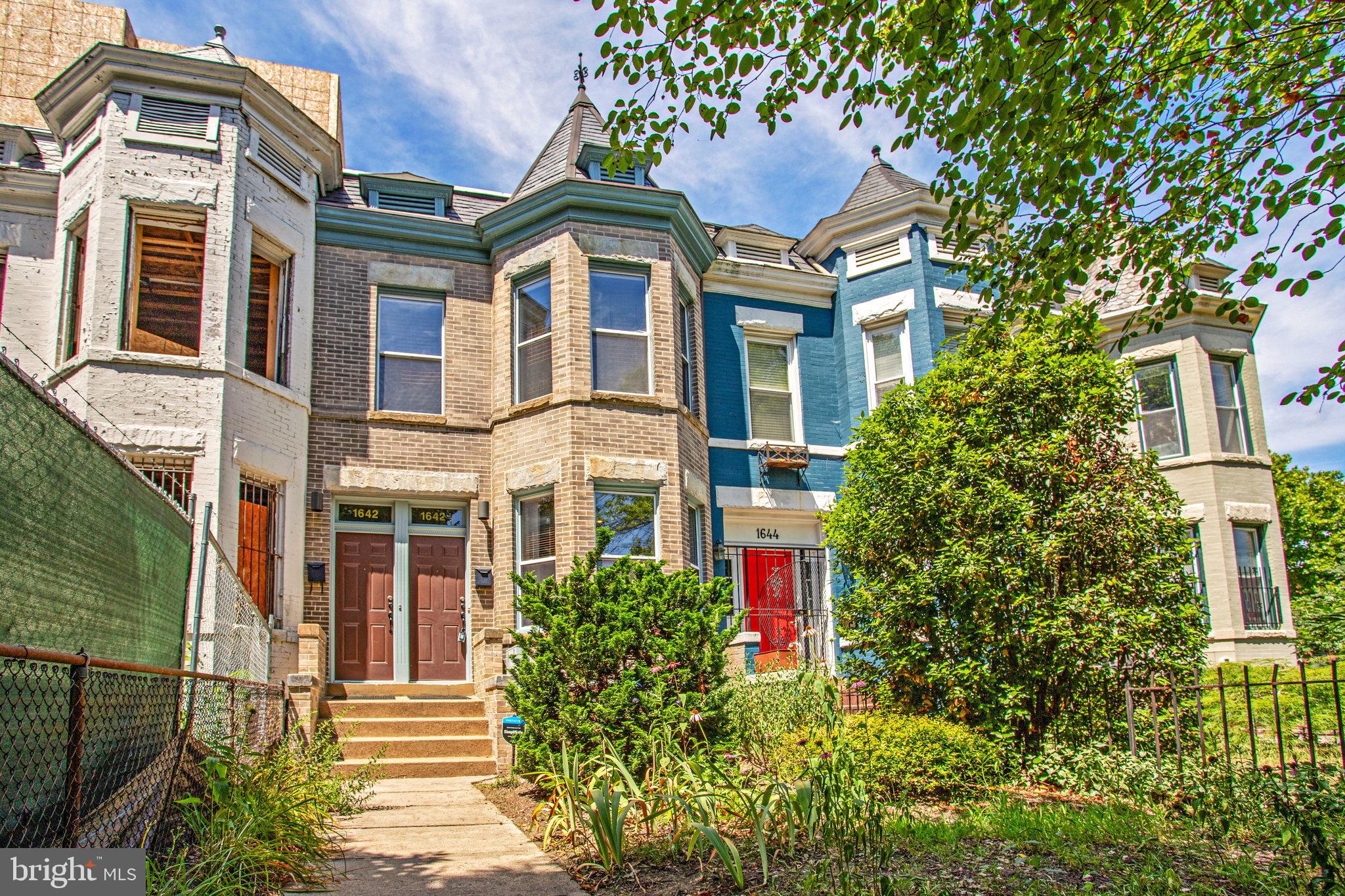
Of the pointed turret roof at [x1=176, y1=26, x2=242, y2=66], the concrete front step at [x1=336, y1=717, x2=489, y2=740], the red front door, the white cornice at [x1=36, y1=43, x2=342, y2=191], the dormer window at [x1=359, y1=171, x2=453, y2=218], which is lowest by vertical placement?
the concrete front step at [x1=336, y1=717, x2=489, y2=740]

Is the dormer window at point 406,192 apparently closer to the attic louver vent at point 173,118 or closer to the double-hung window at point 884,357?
the attic louver vent at point 173,118

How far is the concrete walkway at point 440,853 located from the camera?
551cm

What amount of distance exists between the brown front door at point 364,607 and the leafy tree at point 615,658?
4.99 m

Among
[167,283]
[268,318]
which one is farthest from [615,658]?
[167,283]

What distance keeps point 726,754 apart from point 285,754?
11.3ft

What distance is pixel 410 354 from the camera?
13961 mm

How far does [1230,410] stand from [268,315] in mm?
16528

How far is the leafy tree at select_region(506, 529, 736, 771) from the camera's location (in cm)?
765

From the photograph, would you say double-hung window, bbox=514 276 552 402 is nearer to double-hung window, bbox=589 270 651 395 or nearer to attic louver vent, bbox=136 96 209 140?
double-hung window, bbox=589 270 651 395

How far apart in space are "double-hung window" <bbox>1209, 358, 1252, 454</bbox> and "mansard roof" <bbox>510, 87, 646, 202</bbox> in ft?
39.1

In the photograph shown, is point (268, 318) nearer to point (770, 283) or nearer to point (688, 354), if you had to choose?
point (688, 354)

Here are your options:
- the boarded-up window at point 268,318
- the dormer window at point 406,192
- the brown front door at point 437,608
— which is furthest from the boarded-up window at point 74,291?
the brown front door at point 437,608

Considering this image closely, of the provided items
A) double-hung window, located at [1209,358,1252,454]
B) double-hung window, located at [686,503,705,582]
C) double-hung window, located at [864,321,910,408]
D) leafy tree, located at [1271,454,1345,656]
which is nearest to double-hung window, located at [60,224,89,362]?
double-hung window, located at [686,503,705,582]

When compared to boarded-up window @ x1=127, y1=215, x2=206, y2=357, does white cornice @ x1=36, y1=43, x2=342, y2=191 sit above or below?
above
